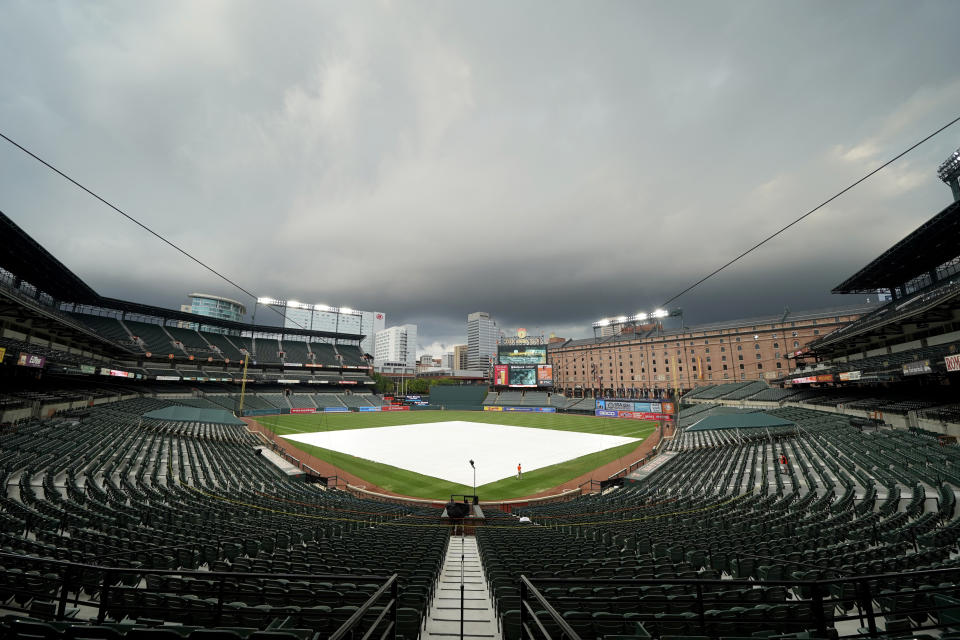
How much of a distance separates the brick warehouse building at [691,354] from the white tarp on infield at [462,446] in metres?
49.8

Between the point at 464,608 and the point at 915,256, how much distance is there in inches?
2057

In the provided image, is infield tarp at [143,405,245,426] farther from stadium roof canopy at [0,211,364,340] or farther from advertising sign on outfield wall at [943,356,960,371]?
advertising sign on outfield wall at [943,356,960,371]

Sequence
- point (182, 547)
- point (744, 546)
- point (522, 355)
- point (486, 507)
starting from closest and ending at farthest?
1. point (182, 547)
2. point (744, 546)
3. point (486, 507)
4. point (522, 355)

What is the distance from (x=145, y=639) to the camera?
3344 millimetres

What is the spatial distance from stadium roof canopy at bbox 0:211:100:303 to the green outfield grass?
2806cm

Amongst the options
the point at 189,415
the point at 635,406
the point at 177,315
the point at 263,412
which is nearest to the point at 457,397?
the point at 635,406

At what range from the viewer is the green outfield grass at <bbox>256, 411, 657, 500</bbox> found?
26.3 metres

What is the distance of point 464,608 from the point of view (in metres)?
7.95

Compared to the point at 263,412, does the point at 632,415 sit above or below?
below

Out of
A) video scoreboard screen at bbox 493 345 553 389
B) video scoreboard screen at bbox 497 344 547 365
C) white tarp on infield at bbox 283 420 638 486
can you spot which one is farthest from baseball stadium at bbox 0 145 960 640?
video scoreboard screen at bbox 497 344 547 365

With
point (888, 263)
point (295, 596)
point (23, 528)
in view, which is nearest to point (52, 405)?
point (23, 528)

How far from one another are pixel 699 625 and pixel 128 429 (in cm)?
3956

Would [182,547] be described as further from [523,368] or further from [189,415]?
[523,368]

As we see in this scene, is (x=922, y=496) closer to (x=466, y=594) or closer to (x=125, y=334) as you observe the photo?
(x=466, y=594)
